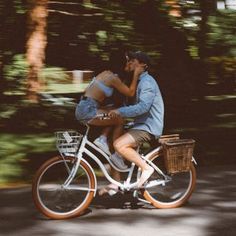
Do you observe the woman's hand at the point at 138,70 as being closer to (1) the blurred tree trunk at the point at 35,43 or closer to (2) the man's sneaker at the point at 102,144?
(2) the man's sneaker at the point at 102,144

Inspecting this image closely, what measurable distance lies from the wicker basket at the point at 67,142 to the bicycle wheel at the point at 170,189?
89 centimetres

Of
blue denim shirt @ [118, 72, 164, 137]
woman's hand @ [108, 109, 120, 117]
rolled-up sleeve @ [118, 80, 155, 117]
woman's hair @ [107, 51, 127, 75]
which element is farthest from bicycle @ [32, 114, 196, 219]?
woman's hair @ [107, 51, 127, 75]

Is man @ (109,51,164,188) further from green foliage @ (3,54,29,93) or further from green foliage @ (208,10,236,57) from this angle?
green foliage @ (208,10,236,57)

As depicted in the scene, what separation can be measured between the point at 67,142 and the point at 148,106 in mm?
940

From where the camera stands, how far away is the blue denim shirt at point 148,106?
6090 mm

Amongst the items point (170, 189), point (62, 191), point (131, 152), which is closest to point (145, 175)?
point (131, 152)

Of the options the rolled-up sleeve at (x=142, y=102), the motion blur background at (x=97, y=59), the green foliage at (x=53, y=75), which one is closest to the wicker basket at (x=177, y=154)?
the rolled-up sleeve at (x=142, y=102)

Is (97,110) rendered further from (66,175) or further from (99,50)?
(99,50)

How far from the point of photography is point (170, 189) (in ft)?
21.9

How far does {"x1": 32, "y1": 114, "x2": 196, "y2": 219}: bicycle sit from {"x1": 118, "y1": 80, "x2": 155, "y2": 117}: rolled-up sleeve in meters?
0.49

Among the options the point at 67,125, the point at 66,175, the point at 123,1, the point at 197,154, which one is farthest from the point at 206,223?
the point at 123,1

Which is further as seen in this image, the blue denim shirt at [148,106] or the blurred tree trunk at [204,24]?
the blurred tree trunk at [204,24]

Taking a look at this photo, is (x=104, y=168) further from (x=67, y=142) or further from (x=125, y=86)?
(x=125, y=86)

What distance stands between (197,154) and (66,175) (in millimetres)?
3689
